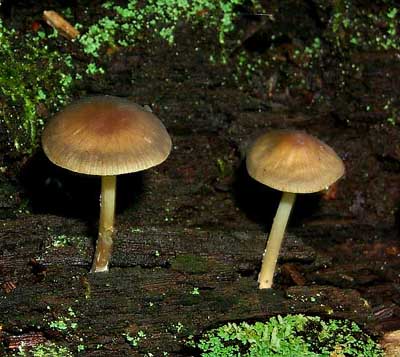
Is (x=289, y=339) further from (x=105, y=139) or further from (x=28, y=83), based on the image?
(x=28, y=83)

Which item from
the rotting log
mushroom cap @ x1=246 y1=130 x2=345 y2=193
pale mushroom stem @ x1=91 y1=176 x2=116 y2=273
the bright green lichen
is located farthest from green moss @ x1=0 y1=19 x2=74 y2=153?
mushroom cap @ x1=246 y1=130 x2=345 y2=193

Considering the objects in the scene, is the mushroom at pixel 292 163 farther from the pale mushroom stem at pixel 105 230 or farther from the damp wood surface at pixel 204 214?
the pale mushroom stem at pixel 105 230

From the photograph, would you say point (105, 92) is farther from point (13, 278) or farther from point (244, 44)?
point (13, 278)

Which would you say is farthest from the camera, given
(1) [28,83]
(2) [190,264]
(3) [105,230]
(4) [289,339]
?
(1) [28,83]

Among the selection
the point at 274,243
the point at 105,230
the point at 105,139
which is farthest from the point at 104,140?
the point at 274,243

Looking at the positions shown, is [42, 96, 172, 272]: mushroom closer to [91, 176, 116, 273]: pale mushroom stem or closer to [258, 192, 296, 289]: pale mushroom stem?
[91, 176, 116, 273]: pale mushroom stem

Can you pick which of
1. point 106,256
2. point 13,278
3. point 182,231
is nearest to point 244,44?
point 182,231

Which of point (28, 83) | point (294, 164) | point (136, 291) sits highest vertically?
point (294, 164)
